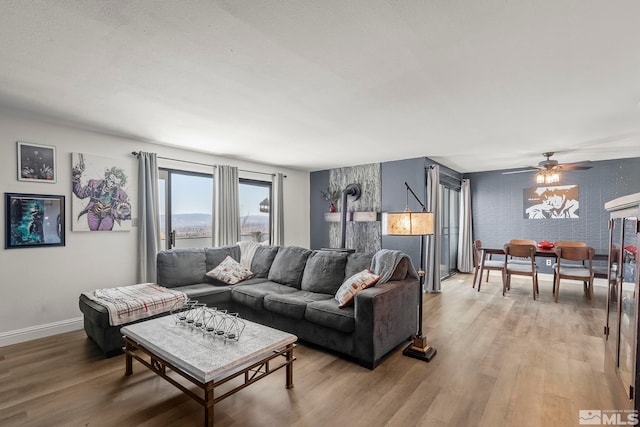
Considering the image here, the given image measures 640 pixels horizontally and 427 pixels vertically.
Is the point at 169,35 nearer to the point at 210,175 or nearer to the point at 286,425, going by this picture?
the point at 286,425

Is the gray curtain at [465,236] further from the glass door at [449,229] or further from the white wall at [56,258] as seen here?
the white wall at [56,258]

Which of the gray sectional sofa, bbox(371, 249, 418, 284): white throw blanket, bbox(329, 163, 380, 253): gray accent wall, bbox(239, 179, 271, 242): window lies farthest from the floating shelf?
bbox(371, 249, 418, 284): white throw blanket

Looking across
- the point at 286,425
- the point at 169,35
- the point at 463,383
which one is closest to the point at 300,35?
the point at 169,35

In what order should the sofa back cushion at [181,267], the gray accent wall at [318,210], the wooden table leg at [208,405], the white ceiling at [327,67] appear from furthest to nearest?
the gray accent wall at [318,210], the sofa back cushion at [181,267], the wooden table leg at [208,405], the white ceiling at [327,67]

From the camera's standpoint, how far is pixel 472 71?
7.22ft

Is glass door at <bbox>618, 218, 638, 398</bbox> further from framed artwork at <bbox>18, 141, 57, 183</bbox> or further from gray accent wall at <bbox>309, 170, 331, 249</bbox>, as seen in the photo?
framed artwork at <bbox>18, 141, 57, 183</bbox>

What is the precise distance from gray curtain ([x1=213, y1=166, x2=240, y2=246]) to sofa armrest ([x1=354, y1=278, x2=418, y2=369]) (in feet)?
9.93

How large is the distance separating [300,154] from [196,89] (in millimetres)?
2619

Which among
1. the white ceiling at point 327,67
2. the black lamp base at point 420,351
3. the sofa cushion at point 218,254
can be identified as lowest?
the black lamp base at point 420,351

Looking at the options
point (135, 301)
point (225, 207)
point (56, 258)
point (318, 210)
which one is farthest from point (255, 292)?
point (318, 210)

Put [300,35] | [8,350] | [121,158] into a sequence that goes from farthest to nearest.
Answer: [121,158] < [8,350] < [300,35]

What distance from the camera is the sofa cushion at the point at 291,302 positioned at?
295 cm

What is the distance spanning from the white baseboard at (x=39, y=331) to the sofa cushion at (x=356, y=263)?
3163mm

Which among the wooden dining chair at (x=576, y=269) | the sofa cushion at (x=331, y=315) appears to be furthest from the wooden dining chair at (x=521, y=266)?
the sofa cushion at (x=331, y=315)
